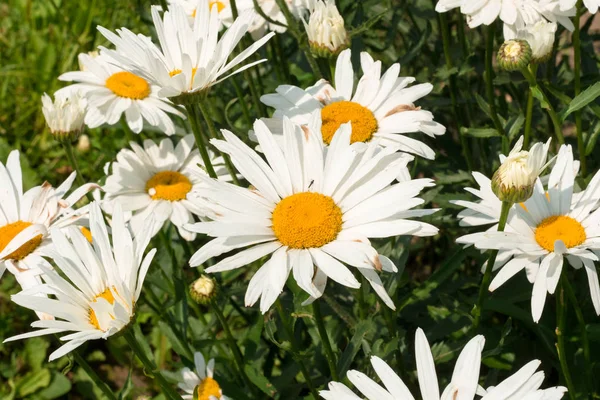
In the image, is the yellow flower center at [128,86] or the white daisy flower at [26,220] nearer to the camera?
the white daisy flower at [26,220]

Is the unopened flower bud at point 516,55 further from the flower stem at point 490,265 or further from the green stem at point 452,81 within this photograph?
the green stem at point 452,81

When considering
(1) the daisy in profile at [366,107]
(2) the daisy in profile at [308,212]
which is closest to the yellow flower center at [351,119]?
(1) the daisy in profile at [366,107]

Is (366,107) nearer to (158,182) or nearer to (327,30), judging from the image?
(327,30)

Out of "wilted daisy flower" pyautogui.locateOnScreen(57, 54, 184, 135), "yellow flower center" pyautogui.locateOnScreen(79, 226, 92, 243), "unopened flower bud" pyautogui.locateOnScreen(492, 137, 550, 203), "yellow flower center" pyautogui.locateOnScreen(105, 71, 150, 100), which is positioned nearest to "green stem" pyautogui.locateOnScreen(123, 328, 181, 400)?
"yellow flower center" pyautogui.locateOnScreen(79, 226, 92, 243)

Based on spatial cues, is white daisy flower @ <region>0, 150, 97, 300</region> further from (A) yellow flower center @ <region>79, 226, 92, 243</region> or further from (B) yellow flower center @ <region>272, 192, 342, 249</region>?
(B) yellow flower center @ <region>272, 192, 342, 249</region>

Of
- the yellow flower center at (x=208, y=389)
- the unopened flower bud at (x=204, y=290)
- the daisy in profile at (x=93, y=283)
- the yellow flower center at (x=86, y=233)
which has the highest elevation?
the daisy in profile at (x=93, y=283)

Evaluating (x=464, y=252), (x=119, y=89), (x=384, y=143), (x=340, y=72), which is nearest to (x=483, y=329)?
(x=464, y=252)

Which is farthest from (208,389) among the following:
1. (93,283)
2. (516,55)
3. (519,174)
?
(516,55)

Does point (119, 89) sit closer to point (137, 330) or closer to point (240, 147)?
point (137, 330)
